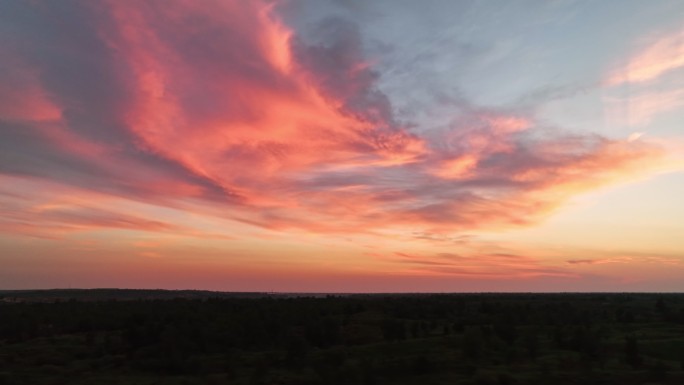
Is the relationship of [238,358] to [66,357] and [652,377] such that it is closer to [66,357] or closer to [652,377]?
[66,357]

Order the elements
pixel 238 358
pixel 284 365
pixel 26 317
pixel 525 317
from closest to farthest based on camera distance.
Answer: pixel 284 365, pixel 238 358, pixel 525 317, pixel 26 317

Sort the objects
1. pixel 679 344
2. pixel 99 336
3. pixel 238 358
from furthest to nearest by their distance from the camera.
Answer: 1. pixel 99 336
2. pixel 679 344
3. pixel 238 358

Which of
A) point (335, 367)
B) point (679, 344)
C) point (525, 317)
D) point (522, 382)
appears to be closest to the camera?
point (522, 382)

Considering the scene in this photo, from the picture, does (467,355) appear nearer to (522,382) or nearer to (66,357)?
(522,382)

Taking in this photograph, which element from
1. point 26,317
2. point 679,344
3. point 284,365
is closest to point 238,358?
point 284,365

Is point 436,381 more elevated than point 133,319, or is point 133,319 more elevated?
point 133,319

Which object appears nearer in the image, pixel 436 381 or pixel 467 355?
pixel 436 381

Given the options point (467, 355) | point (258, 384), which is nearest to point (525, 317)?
point (467, 355)

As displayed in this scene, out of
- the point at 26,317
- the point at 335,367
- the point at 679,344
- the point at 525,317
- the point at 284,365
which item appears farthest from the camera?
the point at 26,317

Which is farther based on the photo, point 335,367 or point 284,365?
point 284,365
